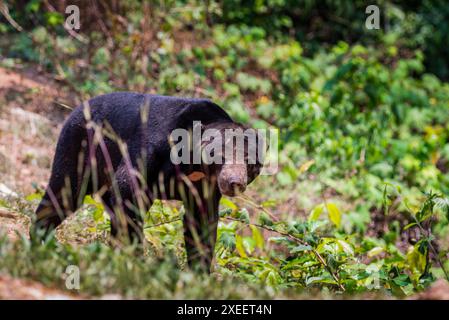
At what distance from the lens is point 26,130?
955 centimetres

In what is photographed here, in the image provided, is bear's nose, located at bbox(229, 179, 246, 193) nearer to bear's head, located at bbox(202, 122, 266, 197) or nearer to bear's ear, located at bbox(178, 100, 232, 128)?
bear's head, located at bbox(202, 122, 266, 197)

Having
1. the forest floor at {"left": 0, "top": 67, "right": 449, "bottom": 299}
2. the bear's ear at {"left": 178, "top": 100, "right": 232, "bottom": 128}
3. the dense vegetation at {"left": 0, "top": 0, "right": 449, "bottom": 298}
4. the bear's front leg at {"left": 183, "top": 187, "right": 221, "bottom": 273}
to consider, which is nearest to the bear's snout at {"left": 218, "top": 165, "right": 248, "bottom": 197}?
the bear's front leg at {"left": 183, "top": 187, "right": 221, "bottom": 273}

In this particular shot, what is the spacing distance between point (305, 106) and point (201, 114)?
17.6 ft

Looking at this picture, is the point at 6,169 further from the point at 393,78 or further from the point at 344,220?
the point at 393,78

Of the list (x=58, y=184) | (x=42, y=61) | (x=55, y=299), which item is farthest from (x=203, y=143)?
(x=42, y=61)

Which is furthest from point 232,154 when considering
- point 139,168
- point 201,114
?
point 139,168

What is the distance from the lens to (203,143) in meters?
5.06

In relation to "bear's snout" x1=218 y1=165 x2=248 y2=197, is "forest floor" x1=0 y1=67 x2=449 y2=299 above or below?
above

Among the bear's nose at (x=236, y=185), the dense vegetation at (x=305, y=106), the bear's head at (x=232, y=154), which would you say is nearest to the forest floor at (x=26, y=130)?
the dense vegetation at (x=305, y=106)

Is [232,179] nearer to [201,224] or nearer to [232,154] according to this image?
[232,154]

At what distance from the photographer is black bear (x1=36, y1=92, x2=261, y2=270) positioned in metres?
5.03

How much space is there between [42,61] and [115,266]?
822 centimetres

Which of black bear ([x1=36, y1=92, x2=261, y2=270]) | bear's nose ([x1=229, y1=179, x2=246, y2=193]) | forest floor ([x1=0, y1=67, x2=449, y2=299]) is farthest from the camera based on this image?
forest floor ([x1=0, y1=67, x2=449, y2=299])

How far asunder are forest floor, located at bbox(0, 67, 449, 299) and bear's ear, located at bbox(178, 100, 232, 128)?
142cm
